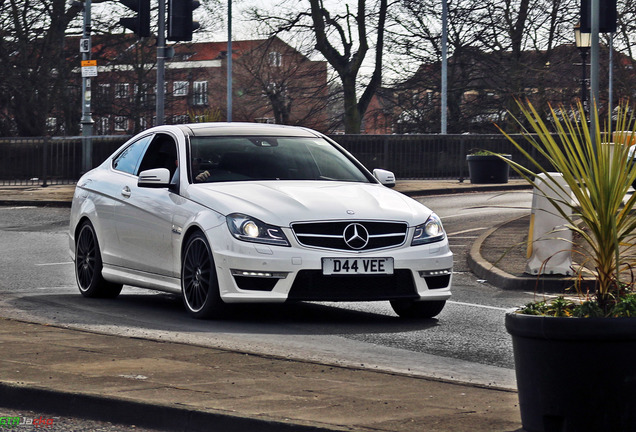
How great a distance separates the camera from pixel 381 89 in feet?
159

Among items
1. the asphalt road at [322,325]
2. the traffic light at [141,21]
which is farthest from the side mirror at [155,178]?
the traffic light at [141,21]

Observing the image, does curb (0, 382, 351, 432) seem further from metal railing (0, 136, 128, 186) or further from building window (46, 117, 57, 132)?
building window (46, 117, 57, 132)

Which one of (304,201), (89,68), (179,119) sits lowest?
(304,201)

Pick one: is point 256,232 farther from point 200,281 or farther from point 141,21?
point 141,21

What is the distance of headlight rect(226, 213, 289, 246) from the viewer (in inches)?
348

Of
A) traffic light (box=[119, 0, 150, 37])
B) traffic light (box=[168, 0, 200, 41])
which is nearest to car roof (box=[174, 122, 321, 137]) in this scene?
traffic light (box=[168, 0, 200, 41])

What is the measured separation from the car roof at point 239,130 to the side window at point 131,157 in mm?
444

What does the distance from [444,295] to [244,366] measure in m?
3.03

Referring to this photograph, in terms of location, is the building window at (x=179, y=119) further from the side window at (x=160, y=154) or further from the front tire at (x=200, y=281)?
the front tire at (x=200, y=281)

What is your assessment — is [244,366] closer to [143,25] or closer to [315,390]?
[315,390]

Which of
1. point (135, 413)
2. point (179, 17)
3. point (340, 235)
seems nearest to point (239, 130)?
point (340, 235)

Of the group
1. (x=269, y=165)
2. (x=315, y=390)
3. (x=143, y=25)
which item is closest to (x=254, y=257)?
(x=269, y=165)

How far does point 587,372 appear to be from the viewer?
4719mm

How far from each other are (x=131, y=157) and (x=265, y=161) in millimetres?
1557
